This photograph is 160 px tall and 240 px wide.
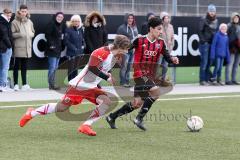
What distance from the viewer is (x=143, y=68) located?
492 inches

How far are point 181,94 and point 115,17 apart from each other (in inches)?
138

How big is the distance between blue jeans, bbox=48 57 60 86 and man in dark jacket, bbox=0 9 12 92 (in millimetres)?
1322

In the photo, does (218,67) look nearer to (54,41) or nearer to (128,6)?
(128,6)

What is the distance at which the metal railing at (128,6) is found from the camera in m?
19.9

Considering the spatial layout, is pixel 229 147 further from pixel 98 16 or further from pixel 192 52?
pixel 192 52

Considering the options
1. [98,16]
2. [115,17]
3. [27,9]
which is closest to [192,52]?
[115,17]

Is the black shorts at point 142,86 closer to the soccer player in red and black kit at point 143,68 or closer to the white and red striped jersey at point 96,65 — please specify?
the soccer player in red and black kit at point 143,68

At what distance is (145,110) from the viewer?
12305 mm

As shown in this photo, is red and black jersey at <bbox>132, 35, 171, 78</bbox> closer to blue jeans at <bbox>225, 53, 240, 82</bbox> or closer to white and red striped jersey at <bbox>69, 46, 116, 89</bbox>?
white and red striped jersey at <bbox>69, 46, 116, 89</bbox>

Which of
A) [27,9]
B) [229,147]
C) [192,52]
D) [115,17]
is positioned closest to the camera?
[229,147]

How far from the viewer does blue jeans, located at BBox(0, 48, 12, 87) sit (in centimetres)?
1836

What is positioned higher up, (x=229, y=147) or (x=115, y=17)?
(x=115, y=17)

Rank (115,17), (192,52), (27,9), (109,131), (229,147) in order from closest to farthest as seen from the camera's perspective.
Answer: (229,147) → (109,131) → (27,9) → (115,17) → (192,52)

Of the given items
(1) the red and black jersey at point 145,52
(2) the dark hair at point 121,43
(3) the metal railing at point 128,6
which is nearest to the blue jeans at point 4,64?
(3) the metal railing at point 128,6
